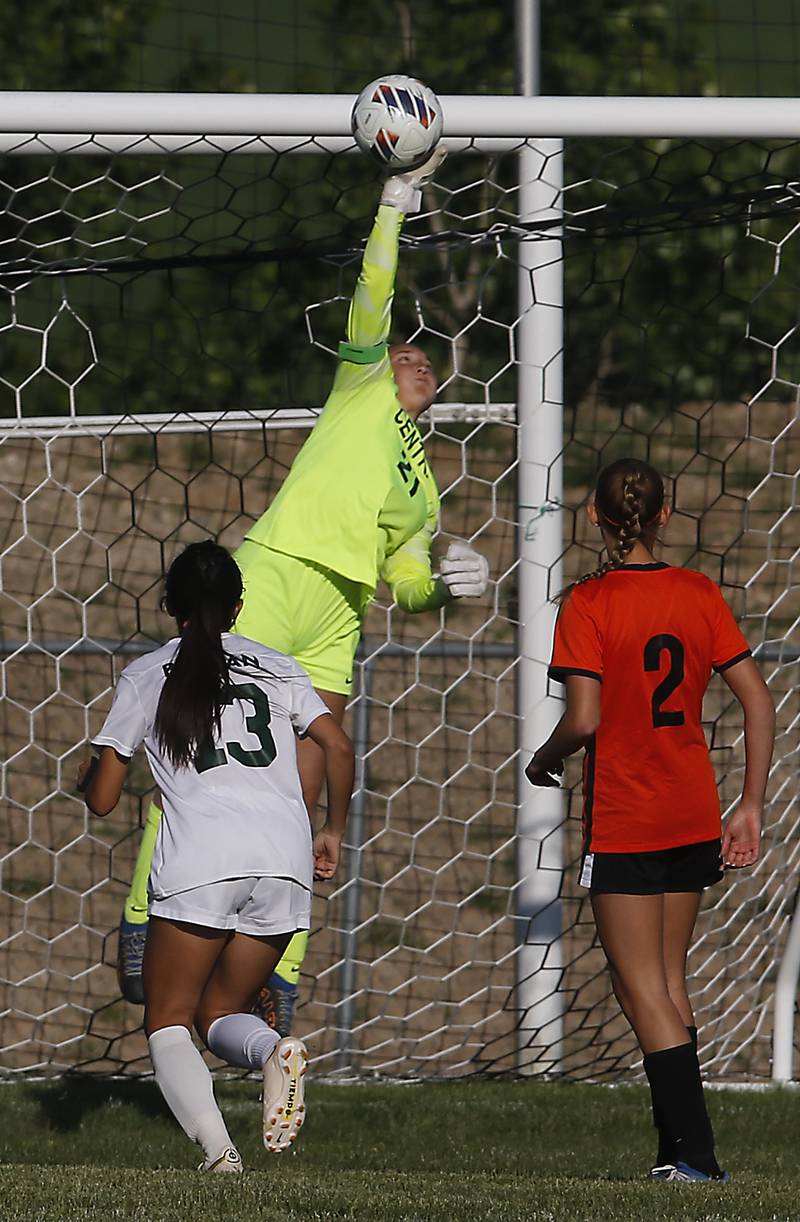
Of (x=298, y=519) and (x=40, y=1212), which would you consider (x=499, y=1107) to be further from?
(x=40, y=1212)

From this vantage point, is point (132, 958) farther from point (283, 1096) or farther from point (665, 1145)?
point (665, 1145)

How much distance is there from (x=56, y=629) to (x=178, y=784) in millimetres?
7525

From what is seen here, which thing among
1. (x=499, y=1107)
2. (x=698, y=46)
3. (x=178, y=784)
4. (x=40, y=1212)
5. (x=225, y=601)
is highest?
(x=698, y=46)

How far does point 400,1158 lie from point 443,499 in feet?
21.7

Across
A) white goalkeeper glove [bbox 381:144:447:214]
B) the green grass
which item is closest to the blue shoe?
the green grass

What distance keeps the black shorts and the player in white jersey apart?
632mm

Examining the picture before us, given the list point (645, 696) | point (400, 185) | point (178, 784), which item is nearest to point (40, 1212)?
point (178, 784)

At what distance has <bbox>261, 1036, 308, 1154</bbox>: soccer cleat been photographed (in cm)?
349

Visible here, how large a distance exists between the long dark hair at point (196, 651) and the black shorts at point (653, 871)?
898 millimetres

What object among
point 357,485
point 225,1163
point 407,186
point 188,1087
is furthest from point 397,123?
point 225,1163

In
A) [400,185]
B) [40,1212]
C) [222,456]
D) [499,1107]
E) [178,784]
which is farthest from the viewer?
[222,456]

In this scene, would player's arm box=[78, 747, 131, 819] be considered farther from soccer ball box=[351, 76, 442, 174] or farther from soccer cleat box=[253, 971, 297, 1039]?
soccer ball box=[351, 76, 442, 174]

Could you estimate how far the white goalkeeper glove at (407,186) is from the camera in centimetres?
450

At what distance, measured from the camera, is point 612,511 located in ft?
13.0
